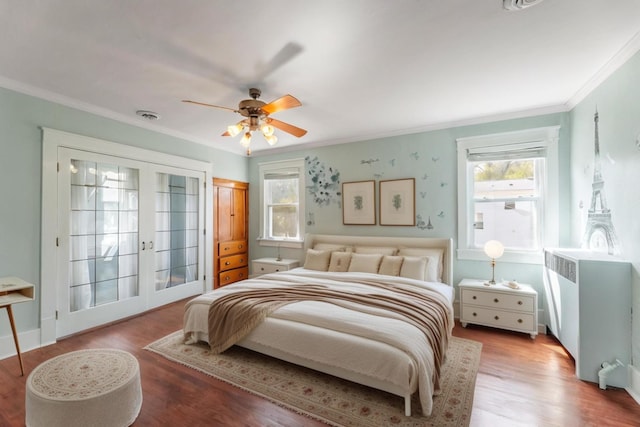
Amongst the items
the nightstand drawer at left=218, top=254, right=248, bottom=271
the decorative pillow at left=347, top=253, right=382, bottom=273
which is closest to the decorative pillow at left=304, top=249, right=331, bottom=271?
the decorative pillow at left=347, top=253, right=382, bottom=273

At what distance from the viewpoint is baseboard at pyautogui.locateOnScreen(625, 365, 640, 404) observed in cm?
206

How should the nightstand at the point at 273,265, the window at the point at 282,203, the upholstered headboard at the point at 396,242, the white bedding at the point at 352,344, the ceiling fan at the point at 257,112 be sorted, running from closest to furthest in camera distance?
the white bedding at the point at 352,344, the ceiling fan at the point at 257,112, the upholstered headboard at the point at 396,242, the nightstand at the point at 273,265, the window at the point at 282,203

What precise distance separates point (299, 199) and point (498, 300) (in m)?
3.31

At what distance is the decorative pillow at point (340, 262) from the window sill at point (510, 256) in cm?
150

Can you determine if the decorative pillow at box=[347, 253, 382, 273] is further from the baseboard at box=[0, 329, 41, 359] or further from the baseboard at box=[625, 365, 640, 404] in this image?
the baseboard at box=[0, 329, 41, 359]

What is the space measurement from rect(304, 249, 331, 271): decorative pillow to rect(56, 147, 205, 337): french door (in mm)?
1898

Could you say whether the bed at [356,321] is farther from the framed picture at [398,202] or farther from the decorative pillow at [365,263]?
the framed picture at [398,202]

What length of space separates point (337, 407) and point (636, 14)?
10.8ft

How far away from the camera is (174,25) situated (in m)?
1.86

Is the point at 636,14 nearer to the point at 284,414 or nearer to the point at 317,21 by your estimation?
the point at 317,21

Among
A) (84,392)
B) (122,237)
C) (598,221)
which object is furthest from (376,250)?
(122,237)

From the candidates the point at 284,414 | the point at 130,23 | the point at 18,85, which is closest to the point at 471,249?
the point at 284,414

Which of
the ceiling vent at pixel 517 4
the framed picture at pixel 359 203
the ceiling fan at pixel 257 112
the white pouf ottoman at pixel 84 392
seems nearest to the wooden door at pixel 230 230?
the framed picture at pixel 359 203

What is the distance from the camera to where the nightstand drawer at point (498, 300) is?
3.10m
